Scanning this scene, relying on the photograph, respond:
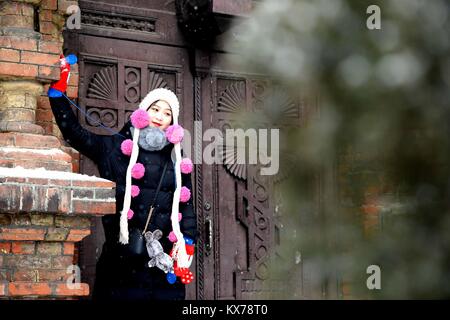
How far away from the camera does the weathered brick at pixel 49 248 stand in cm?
473

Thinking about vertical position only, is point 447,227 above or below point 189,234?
above

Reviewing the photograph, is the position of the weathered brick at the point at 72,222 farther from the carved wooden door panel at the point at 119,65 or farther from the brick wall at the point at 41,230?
the carved wooden door panel at the point at 119,65

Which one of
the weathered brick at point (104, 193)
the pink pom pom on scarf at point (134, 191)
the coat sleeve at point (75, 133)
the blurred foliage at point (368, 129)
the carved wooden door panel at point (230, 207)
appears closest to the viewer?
the blurred foliage at point (368, 129)

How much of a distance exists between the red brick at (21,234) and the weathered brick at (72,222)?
13 cm

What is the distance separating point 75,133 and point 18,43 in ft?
2.66

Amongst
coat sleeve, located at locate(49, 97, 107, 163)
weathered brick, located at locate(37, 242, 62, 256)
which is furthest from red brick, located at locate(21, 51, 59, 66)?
weathered brick, located at locate(37, 242, 62, 256)

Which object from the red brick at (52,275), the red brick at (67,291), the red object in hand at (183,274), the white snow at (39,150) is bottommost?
the red object in hand at (183,274)

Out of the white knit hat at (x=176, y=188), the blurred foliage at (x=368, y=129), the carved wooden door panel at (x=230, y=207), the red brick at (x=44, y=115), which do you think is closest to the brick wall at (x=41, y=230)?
the white knit hat at (x=176, y=188)

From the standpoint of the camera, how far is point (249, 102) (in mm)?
6832

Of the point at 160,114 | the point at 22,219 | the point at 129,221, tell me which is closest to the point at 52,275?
the point at 22,219
